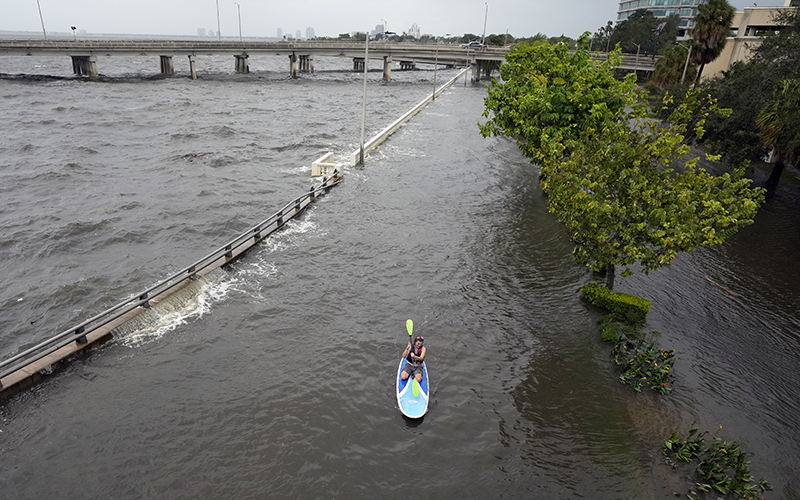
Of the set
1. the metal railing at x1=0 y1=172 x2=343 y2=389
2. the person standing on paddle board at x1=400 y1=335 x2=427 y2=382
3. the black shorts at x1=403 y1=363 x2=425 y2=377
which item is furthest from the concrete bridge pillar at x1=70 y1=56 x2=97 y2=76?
the black shorts at x1=403 y1=363 x2=425 y2=377

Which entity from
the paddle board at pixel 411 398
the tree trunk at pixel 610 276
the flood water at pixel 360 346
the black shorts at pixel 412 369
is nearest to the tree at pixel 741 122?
the flood water at pixel 360 346

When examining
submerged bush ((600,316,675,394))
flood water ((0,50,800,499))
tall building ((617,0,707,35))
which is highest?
tall building ((617,0,707,35))

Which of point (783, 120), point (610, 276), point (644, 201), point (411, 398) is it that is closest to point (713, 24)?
point (783, 120)

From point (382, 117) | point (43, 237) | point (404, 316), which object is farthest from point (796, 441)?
point (382, 117)

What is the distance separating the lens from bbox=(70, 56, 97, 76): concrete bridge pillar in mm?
82750

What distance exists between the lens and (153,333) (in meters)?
15.7

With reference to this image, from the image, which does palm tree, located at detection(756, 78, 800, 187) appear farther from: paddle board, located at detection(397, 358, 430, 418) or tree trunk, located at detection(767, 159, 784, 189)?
paddle board, located at detection(397, 358, 430, 418)

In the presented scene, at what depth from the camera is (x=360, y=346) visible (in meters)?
15.8

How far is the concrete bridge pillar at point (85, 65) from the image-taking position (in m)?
82.8

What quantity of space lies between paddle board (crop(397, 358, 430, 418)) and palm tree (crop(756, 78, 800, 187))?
24.6 metres

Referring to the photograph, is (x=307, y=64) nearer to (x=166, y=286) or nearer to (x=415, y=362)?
(x=166, y=286)

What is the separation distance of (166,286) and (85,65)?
8664 cm

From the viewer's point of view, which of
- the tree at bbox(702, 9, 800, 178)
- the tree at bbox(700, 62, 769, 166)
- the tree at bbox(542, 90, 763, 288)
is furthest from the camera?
the tree at bbox(700, 62, 769, 166)

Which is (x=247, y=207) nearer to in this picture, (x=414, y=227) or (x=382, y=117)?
(x=414, y=227)
